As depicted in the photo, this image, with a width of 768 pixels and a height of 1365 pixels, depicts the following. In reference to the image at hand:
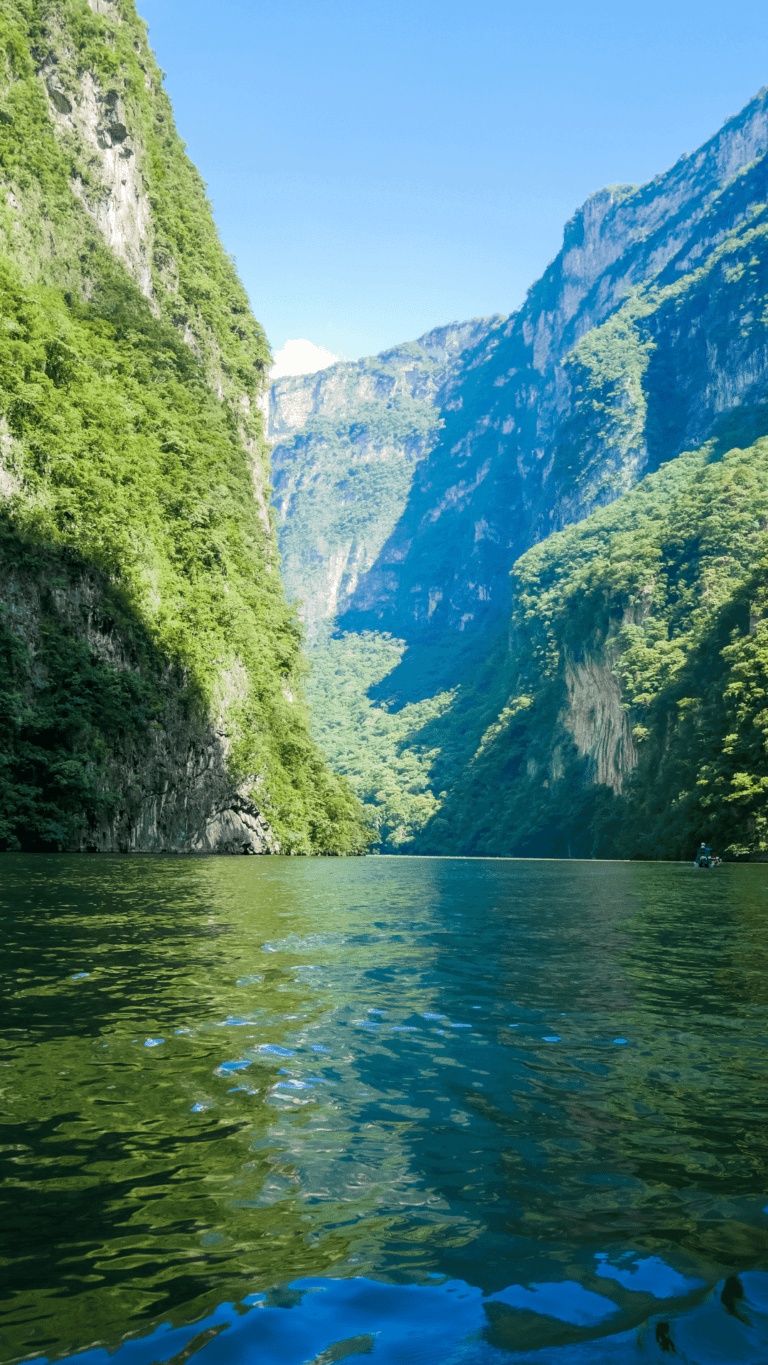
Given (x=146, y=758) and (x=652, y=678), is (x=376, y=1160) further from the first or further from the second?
(x=652, y=678)

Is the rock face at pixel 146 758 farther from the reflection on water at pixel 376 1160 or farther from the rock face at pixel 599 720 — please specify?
the rock face at pixel 599 720

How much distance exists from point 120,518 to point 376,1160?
48.5 m

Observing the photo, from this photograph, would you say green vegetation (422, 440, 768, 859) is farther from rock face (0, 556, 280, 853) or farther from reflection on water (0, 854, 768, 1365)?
reflection on water (0, 854, 768, 1365)

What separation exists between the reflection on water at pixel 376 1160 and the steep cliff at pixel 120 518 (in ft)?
110

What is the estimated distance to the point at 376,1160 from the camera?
538 centimetres

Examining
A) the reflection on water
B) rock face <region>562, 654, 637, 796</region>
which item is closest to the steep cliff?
the reflection on water

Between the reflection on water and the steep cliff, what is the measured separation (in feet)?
110

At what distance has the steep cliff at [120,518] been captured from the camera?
4388 cm

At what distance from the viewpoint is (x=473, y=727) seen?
18250cm

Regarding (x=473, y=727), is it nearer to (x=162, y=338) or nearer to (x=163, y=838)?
(x=162, y=338)

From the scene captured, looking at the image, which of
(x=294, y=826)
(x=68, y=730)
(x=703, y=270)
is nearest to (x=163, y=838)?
(x=68, y=730)

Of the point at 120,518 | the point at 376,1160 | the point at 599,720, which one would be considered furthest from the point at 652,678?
Result: the point at 376,1160

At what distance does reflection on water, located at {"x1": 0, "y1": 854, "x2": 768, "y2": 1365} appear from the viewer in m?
3.54

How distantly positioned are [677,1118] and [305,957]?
7725 mm
